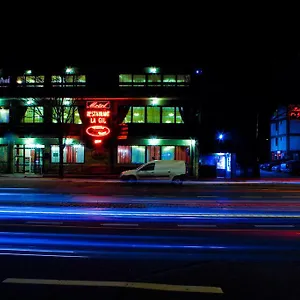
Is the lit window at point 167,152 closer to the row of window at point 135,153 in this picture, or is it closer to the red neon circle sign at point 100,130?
the row of window at point 135,153

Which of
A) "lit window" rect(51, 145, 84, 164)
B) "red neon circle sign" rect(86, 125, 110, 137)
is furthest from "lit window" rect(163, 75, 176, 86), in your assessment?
"lit window" rect(51, 145, 84, 164)

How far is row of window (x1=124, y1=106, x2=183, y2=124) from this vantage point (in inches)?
1500

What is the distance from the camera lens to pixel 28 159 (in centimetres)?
3947

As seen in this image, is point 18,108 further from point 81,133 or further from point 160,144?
point 160,144

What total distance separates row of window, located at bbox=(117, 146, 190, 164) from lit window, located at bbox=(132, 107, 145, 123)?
96.0 inches

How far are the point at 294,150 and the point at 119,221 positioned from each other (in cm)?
5906

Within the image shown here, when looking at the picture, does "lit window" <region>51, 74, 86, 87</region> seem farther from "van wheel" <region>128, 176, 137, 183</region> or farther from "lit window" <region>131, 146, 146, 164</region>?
"van wheel" <region>128, 176, 137, 183</region>

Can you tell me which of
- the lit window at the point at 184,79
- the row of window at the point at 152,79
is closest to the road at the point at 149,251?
the row of window at the point at 152,79

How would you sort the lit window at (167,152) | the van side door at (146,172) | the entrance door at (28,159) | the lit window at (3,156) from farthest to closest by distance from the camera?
the lit window at (3,156)
the entrance door at (28,159)
the lit window at (167,152)
the van side door at (146,172)

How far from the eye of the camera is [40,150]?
39.0 metres

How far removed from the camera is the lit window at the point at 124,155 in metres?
38.0

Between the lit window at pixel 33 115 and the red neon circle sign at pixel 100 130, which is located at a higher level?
the lit window at pixel 33 115

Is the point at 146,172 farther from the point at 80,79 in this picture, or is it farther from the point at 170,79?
the point at 80,79

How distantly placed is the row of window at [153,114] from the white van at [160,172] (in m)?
10.0
